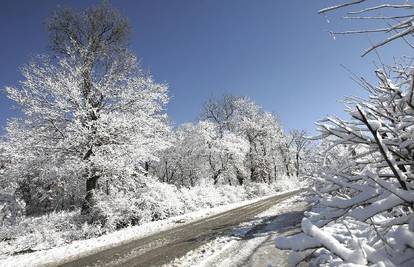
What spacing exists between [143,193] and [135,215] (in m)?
1.39

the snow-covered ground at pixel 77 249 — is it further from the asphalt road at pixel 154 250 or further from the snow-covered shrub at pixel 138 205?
the snow-covered shrub at pixel 138 205

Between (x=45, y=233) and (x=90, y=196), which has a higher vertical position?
(x=90, y=196)

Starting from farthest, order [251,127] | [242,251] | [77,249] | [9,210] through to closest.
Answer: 1. [251,127]
2. [9,210]
3. [77,249]
4. [242,251]

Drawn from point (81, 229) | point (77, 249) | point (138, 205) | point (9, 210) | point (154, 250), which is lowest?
point (154, 250)

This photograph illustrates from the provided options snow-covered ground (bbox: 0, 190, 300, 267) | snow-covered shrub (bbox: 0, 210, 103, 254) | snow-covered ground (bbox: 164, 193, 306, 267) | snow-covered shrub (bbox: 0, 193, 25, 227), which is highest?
snow-covered shrub (bbox: 0, 193, 25, 227)

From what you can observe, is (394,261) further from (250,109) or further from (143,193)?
(250,109)

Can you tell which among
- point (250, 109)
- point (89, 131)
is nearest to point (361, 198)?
point (89, 131)

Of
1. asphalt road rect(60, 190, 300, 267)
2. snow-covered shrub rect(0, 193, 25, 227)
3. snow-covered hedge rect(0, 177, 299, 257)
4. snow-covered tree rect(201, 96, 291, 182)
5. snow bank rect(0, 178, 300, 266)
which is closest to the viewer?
asphalt road rect(60, 190, 300, 267)

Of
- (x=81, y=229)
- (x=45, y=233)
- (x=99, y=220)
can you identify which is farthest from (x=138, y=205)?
(x=45, y=233)

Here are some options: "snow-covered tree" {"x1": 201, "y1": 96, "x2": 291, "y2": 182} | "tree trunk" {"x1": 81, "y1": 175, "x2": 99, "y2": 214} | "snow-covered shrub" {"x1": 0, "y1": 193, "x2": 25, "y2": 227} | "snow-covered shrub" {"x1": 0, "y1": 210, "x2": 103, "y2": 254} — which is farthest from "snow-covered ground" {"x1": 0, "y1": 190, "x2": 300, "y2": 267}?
"snow-covered tree" {"x1": 201, "y1": 96, "x2": 291, "y2": 182}

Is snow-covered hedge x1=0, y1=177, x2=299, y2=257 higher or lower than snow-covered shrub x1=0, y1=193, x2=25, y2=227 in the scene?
lower

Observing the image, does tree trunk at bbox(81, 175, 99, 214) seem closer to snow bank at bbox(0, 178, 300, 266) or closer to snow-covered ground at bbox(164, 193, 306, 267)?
snow bank at bbox(0, 178, 300, 266)

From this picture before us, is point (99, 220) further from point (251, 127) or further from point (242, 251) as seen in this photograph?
point (251, 127)

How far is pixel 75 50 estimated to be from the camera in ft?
53.1
